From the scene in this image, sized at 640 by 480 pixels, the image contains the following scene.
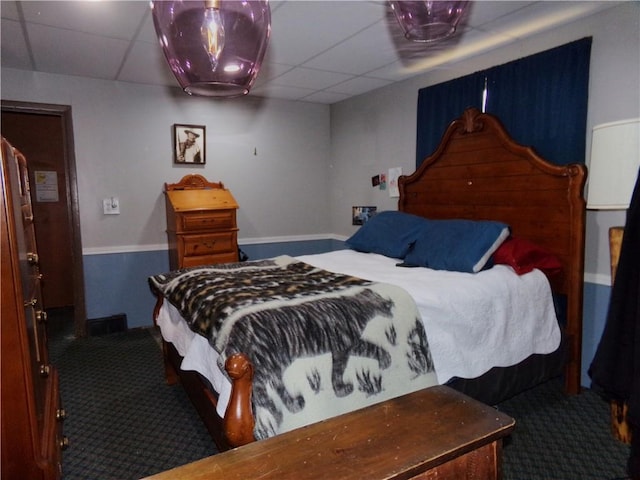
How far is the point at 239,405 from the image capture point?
142cm

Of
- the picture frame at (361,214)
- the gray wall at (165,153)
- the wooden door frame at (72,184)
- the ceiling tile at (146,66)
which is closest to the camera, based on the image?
the ceiling tile at (146,66)

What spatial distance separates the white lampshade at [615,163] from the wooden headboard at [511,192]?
0.60 m

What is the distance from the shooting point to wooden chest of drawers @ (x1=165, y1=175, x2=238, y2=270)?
356 centimetres

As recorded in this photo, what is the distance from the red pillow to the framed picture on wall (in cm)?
283

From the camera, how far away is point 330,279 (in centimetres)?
230

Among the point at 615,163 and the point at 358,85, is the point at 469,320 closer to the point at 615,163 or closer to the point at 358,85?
the point at 615,163

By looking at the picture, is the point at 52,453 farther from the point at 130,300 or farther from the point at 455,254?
the point at 130,300

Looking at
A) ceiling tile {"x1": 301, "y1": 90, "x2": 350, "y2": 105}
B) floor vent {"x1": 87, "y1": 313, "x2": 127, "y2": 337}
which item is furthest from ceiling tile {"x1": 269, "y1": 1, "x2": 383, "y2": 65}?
floor vent {"x1": 87, "y1": 313, "x2": 127, "y2": 337}

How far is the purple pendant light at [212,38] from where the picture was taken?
96cm

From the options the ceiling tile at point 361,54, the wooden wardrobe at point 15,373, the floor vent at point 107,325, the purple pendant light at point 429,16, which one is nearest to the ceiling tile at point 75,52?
the ceiling tile at point 361,54

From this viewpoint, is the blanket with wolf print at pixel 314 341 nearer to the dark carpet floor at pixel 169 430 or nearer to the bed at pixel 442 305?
the bed at pixel 442 305

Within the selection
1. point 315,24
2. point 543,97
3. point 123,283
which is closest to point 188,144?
point 123,283

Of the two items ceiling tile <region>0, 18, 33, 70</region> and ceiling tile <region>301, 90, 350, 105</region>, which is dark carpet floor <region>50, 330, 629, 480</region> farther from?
ceiling tile <region>301, 90, 350, 105</region>

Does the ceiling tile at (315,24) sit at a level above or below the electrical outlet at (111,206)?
above
